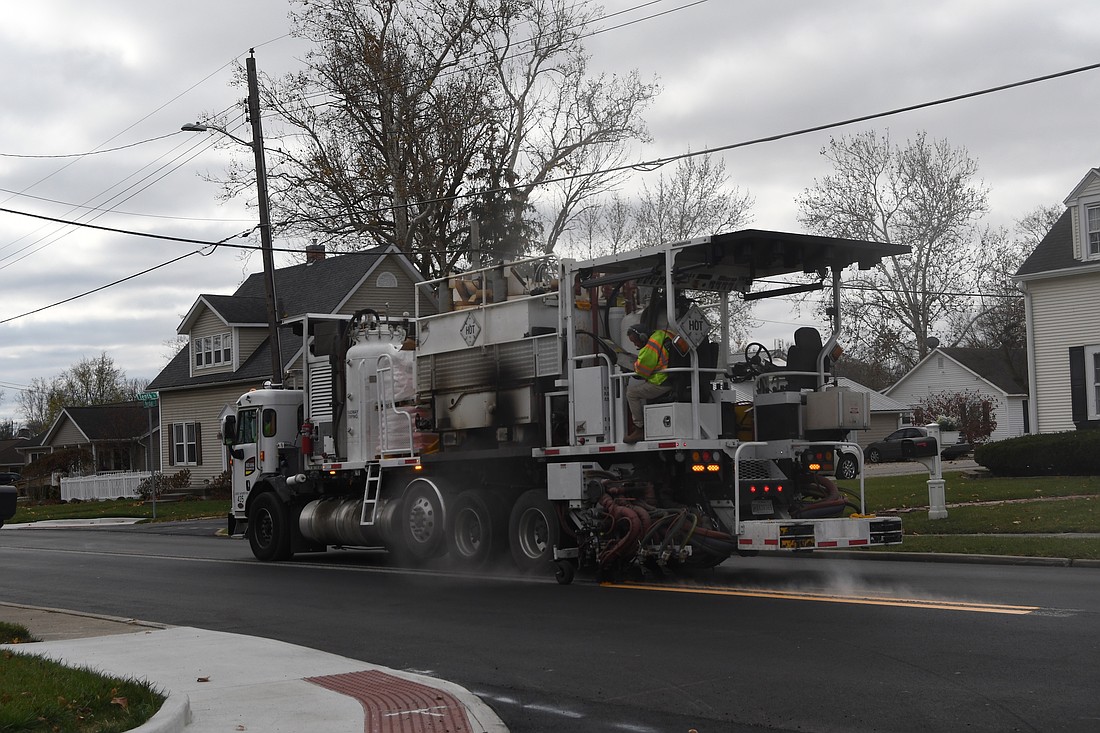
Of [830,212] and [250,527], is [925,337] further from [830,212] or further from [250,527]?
[250,527]

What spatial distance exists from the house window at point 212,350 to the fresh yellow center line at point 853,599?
111ft

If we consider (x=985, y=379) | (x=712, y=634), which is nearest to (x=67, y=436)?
(x=985, y=379)

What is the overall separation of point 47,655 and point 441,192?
3345 cm

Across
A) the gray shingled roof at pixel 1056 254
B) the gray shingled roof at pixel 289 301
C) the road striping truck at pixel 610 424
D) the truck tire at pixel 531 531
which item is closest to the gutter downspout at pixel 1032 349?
the gray shingled roof at pixel 1056 254

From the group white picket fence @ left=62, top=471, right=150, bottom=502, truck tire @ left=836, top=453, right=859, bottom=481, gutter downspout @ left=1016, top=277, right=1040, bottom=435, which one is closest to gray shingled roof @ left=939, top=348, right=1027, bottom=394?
gutter downspout @ left=1016, top=277, right=1040, bottom=435

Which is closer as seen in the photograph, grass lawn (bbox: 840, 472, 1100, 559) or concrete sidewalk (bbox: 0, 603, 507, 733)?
concrete sidewalk (bbox: 0, 603, 507, 733)

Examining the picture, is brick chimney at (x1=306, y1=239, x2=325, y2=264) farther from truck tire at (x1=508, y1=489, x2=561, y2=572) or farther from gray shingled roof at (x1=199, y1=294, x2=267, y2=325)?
truck tire at (x1=508, y1=489, x2=561, y2=572)

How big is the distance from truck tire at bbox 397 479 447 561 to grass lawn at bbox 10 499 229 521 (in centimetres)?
1946

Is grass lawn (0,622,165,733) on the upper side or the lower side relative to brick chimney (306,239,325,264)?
lower

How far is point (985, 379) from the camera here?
59281mm

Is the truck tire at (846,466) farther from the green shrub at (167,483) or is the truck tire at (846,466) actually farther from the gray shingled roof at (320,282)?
the green shrub at (167,483)

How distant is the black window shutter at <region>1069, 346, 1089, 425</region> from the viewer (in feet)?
102

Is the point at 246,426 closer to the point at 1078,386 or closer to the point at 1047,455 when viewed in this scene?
the point at 1047,455

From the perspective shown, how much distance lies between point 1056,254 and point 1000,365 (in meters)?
31.1
